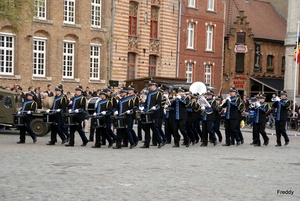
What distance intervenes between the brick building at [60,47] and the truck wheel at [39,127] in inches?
545

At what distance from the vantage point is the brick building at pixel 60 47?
3862 cm

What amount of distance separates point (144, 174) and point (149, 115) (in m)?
7.07

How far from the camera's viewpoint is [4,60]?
1507 inches

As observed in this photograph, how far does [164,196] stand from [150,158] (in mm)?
6059

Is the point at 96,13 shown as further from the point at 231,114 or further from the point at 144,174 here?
the point at 144,174

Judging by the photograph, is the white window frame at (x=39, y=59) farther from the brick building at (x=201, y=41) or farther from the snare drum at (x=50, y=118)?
the snare drum at (x=50, y=118)

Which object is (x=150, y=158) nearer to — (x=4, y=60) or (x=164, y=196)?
(x=164, y=196)

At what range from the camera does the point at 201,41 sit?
169ft

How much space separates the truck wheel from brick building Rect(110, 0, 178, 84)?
19.7 m

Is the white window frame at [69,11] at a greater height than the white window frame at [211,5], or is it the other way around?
the white window frame at [211,5]

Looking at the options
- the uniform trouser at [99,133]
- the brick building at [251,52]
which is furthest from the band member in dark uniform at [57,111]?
the brick building at [251,52]

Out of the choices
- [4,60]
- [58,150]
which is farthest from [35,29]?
[58,150]

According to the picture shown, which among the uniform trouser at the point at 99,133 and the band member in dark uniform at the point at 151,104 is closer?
the uniform trouser at the point at 99,133

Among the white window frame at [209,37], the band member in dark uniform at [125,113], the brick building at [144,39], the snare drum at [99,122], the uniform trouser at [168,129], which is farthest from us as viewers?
the white window frame at [209,37]
